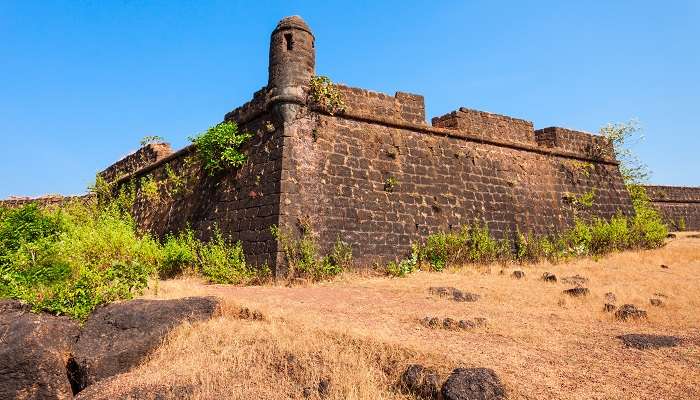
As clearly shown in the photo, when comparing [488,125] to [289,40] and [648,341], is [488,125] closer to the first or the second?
[289,40]

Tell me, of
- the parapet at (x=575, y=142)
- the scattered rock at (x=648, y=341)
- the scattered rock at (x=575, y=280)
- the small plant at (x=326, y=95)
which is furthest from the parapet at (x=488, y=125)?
the scattered rock at (x=648, y=341)

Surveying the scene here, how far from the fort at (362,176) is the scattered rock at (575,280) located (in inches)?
116

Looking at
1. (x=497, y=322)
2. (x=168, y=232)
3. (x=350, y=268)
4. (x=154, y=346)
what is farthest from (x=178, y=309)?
(x=168, y=232)

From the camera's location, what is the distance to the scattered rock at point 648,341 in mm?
5566

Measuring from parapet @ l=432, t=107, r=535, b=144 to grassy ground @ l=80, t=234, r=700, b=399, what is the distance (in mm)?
6113

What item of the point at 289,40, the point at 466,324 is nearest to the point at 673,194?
the point at 289,40

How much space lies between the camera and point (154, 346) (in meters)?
5.50

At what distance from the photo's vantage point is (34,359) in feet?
16.9

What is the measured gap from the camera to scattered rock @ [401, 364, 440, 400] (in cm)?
423

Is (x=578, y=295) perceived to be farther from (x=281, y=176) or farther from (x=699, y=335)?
(x=281, y=176)

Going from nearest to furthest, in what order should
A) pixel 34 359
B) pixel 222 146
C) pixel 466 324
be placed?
pixel 34 359 → pixel 466 324 → pixel 222 146

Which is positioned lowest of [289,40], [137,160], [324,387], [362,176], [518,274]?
[324,387]

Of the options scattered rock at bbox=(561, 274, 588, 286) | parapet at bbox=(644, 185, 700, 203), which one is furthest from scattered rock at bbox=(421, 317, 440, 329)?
parapet at bbox=(644, 185, 700, 203)

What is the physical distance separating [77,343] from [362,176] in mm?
6834
